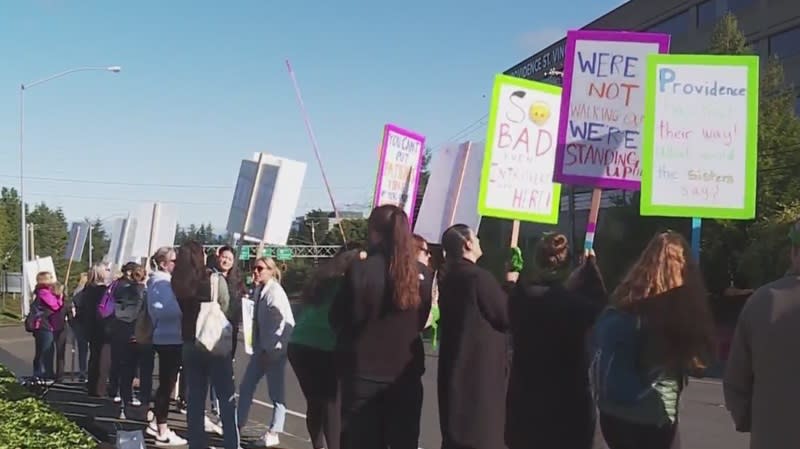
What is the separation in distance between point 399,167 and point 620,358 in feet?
16.7

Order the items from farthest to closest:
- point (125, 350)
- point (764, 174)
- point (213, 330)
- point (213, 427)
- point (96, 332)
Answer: point (764, 174) → point (96, 332) → point (125, 350) → point (213, 427) → point (213, 330)

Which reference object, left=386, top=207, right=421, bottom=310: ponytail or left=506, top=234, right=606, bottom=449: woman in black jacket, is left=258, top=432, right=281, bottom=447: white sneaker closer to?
left=386, top=207, right=421, bottom=310: ponytail

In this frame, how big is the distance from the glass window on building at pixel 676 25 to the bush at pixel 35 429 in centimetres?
4772

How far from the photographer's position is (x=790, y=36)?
42.0 metres

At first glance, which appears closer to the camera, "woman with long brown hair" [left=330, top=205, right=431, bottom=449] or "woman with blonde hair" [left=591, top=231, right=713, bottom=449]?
"woman with blonde hair" [left=591, top=231, right=713, bottom=449]

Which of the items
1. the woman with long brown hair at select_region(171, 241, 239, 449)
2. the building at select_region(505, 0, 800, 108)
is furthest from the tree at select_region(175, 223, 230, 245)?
the building at select_region(505, 0, 800, 108)

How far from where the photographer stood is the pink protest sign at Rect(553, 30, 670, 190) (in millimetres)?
6852

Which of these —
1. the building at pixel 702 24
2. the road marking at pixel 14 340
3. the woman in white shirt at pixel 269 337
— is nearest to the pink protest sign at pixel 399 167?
the woman in white shirt at pixel 269 337

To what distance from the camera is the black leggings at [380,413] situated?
5.14m

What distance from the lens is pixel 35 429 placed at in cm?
564

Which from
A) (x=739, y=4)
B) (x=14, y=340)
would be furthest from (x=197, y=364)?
(x=739, y=4)

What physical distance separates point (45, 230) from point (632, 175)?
8729 centimetres

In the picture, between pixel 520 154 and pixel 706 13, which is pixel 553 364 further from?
pixel 706 13

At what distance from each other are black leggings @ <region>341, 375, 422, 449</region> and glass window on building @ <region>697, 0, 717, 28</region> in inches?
1797
